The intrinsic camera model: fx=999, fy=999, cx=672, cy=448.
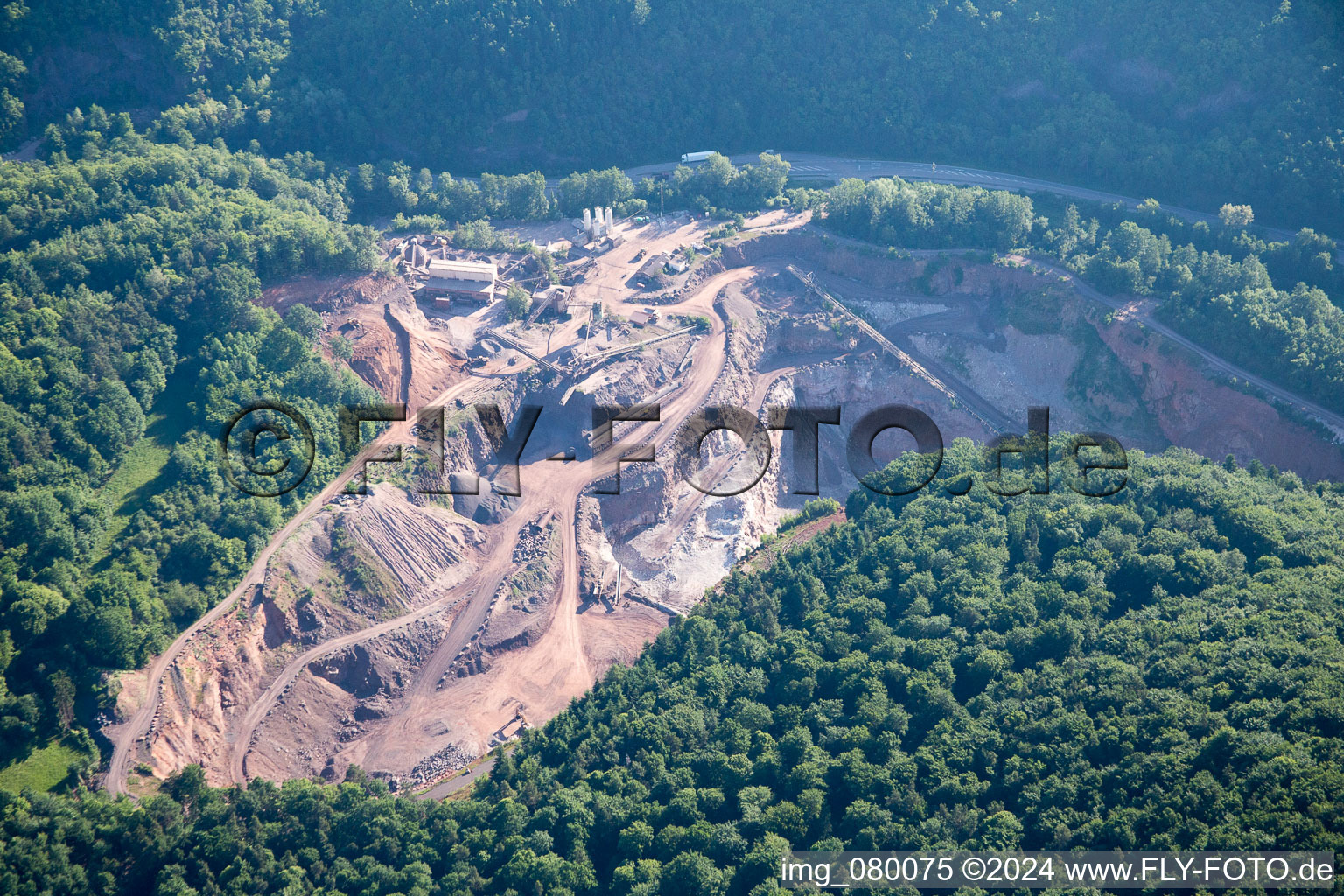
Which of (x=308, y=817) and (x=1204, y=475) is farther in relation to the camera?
(x=1204, y=475)

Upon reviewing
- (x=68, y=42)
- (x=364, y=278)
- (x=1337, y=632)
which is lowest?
(x=1337, y=632)

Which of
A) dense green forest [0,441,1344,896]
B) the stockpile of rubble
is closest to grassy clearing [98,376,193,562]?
dense green forest [0,441,1344,896]

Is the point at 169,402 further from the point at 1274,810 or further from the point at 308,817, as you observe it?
the point at 1274,810

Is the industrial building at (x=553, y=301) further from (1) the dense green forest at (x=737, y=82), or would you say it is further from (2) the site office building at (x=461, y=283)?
(1) the dense green forest at (x=737, y=82)

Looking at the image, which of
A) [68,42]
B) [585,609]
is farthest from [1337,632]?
[68,42]

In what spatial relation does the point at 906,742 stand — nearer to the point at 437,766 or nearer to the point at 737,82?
the point at 437,766
